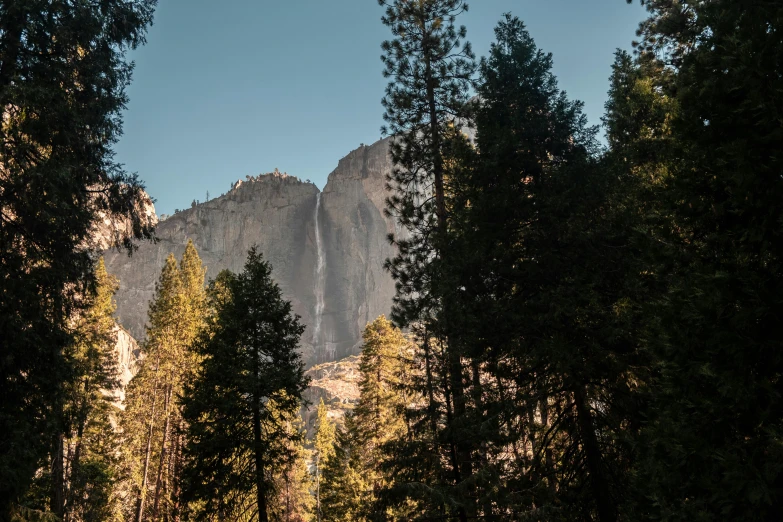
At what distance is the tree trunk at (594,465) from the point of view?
7.35 metres

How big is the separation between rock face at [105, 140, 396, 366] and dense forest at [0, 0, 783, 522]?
87433 mm

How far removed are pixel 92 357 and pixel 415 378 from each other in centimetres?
1502

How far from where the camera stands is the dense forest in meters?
4.25

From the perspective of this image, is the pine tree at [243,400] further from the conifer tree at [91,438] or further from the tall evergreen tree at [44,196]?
the tall evergreen tree at [44,196]

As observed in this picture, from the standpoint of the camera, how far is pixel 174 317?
23188 mm

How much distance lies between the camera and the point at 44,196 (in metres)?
7.36

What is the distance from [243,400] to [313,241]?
95.3 m

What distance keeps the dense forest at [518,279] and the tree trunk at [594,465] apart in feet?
0.11

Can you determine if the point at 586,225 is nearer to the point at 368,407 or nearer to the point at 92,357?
the point at 368,407

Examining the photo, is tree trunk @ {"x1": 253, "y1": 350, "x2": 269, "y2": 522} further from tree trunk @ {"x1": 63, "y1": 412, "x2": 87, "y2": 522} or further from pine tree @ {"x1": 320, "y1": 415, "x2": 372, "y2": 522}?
pine tree @ {"x1": 320, "y1": 415, "x2": 372, "y2": 522}

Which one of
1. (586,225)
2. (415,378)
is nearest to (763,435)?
(586,225)

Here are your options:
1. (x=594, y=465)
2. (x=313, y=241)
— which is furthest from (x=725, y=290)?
(x=313, y=241)

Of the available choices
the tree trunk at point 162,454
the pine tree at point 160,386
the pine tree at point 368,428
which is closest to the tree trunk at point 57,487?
the tree trunk at point 162,454

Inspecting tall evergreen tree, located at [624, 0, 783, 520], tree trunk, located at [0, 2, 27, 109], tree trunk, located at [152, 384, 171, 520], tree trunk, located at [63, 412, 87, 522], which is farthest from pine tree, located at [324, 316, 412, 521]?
tall evergreen tree, located at [624, 0, 783, 520]
